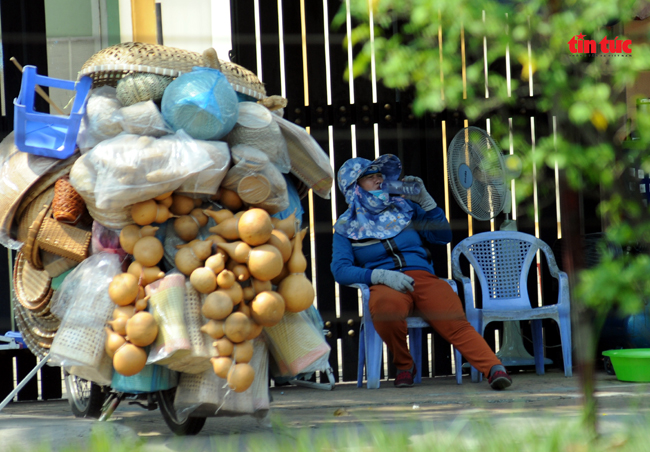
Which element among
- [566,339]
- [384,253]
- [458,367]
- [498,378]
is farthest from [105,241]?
[566,339]

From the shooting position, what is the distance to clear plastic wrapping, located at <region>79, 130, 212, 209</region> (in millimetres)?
2852

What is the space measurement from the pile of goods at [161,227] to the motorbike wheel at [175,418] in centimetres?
16

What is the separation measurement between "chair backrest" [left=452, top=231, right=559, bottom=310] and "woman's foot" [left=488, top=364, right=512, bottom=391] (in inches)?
31.9

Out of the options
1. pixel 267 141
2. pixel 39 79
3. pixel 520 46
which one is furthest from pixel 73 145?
pixel 520 46

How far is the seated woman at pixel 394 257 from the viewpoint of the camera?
4547mm

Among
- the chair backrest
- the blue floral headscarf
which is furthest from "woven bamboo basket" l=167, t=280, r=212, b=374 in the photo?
the chair backrest

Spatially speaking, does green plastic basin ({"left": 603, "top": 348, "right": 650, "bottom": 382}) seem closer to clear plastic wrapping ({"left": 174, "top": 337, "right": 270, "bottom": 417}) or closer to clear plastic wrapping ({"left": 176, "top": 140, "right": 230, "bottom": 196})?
clear plastic wrapping ({"left": 174, "top": 337, "right": 270, "bottom": 417})

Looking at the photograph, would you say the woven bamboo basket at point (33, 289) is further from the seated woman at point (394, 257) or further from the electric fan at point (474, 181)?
the electric fan at point (474, 181)

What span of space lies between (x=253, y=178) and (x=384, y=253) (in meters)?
1.91

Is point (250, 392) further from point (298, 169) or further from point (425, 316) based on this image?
point (425, 316)

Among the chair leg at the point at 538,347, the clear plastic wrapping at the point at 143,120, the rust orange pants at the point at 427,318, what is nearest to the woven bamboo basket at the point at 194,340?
the clear plastic wrapping at the point at 143,120

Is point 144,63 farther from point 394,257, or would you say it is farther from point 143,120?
point 394,257

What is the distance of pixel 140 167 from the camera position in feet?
9.37

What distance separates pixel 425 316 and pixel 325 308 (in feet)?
2.70
